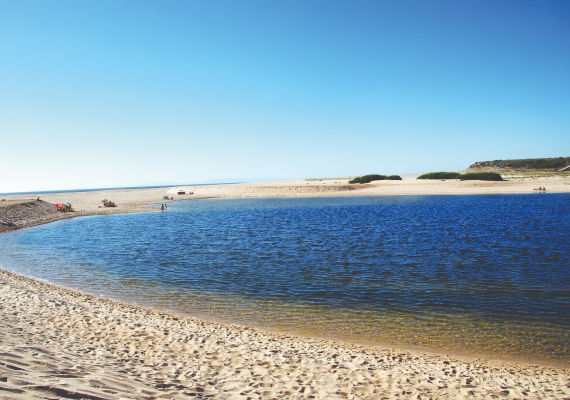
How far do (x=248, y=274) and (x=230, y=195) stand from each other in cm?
6336

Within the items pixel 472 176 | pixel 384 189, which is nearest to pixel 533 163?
pixel 472 176

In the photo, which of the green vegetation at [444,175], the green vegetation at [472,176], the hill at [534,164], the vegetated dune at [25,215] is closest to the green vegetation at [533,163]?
the hill at [534,164]

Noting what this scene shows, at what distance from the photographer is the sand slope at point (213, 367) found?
5137 mm

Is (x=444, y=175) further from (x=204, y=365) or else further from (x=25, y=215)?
(x=204, y=365)

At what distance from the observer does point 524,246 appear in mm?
18562

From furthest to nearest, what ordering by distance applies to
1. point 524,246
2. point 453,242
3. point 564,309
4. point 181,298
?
point 453,242
point 524,246
point 181,298
point 564,309

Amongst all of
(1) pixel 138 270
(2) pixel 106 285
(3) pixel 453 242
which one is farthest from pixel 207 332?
(3) pixel 453 242

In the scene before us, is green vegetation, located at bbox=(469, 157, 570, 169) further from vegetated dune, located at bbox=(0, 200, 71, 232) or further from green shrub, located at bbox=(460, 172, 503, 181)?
vegetated dune, located at bbox=(0, 200, 71, 232)

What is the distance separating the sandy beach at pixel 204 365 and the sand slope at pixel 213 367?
0.02 meters

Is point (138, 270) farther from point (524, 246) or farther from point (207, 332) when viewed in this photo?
point (524, 246)

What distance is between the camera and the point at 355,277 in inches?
539

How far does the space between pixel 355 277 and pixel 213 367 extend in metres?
8.31

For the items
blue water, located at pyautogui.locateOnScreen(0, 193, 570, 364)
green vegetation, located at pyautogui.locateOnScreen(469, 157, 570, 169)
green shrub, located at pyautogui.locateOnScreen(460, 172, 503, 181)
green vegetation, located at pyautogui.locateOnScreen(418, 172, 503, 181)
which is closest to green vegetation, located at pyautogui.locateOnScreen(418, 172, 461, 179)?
green vegetation, located at pyautogui.locateOnScreen(418, 172, 503, 181)

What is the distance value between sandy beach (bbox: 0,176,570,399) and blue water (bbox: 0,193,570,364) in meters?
1.12
